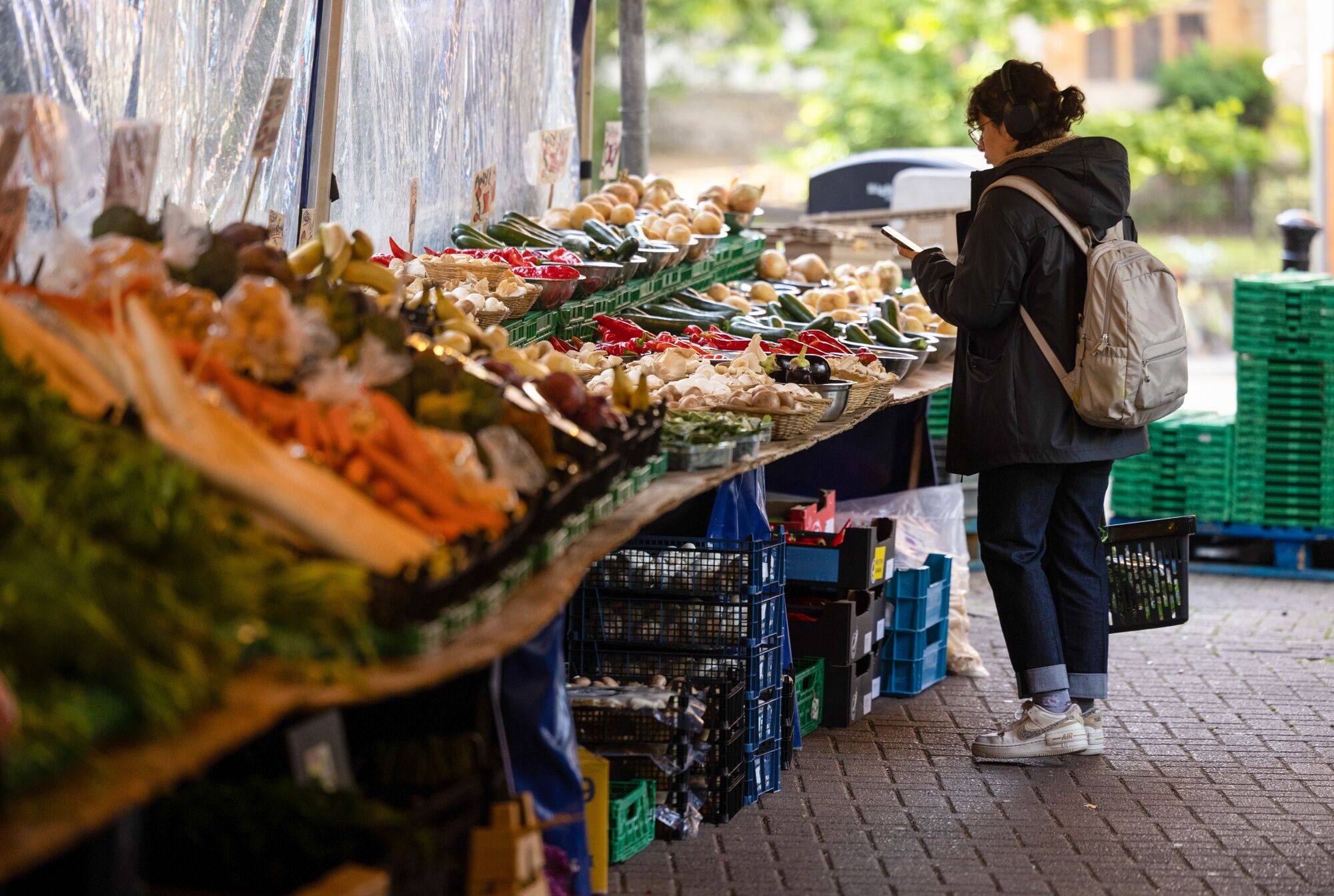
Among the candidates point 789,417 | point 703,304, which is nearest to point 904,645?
point 789,417

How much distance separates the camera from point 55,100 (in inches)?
151

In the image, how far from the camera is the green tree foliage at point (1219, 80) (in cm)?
2730

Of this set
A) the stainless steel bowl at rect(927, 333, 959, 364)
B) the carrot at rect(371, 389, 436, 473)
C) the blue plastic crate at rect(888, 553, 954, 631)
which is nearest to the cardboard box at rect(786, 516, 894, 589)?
the blue plastic crate at rect(888, 553, 954, 631)

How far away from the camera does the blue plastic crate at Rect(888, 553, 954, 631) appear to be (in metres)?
6.14

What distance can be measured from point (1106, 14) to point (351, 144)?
18.0m

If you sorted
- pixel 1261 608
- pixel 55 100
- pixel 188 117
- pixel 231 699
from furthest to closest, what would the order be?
pixel 1261 608 < pixel 188 117 < pixel 55 100 < pixel 231 699

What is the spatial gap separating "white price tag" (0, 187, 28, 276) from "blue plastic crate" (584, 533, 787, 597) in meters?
1.93

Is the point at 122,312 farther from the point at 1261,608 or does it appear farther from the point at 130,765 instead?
the point at 1261,608

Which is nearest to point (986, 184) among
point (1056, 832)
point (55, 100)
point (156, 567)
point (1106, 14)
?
point (1056, 832)

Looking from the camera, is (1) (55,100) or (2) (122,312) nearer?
(2) (122,312)

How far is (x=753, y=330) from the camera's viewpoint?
22.0 ft

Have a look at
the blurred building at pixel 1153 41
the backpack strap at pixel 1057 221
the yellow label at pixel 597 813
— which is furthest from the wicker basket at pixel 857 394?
the blurred building at pixel 1153 41

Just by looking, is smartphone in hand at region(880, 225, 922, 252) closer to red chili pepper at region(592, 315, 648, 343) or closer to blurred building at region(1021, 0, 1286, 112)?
red chili pepper at region(592, 315, 648, 343)

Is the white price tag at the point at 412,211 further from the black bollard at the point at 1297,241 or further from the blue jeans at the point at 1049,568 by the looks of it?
the black bollard at the point at 1297,241
